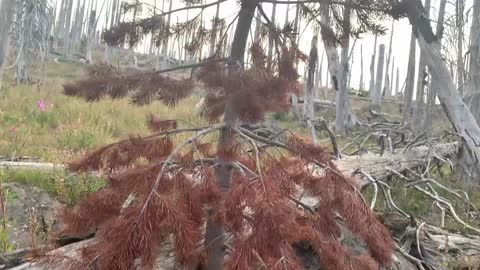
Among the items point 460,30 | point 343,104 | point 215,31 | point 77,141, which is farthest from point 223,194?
point 343,104

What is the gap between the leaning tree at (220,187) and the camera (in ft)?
5.76

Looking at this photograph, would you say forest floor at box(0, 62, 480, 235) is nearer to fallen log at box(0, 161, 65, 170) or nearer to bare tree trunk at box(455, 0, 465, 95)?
fallen log at box(0, 161, 65, 170)

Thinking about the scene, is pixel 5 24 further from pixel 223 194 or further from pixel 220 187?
pixel 223 194

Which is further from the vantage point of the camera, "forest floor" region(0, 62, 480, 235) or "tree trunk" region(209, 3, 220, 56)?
"forest floor" region(0, 62, 480, 235)

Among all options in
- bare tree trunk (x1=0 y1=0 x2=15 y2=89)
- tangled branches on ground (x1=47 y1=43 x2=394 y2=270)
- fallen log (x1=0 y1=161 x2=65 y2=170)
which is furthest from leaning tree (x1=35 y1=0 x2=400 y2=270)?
bare tree trunk (x1=0 y1=0 x2=15 y2=89)

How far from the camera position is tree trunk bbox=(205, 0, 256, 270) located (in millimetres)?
2344

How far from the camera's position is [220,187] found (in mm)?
2316

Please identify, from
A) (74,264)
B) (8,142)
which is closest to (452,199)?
(74,264)

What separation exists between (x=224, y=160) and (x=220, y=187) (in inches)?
5.2

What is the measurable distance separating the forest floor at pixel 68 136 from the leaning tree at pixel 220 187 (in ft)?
0.79

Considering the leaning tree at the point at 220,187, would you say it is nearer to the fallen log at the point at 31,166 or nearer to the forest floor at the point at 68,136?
the forest floor at the point at 68,136

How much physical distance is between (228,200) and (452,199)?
16.8 ft

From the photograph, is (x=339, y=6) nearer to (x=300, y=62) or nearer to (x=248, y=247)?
(x=300, y=62)

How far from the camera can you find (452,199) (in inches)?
243
